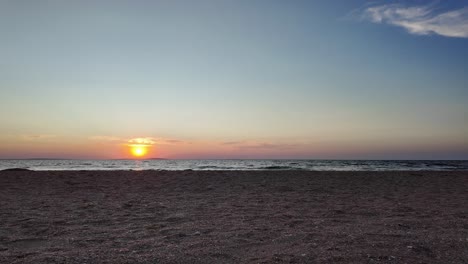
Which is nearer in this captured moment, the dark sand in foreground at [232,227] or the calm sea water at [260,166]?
the dark sand in foreground at [232,227]

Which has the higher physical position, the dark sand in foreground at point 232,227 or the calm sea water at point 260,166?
the calm sea water at point 260,166

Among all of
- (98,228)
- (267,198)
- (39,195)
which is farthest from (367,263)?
(39,195)

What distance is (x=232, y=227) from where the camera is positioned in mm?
7992

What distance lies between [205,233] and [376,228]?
11.9ft

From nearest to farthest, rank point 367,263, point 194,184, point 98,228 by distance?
point 367,263
point 98,228
point 194,184

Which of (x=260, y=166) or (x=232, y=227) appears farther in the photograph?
(x=260, y=166)

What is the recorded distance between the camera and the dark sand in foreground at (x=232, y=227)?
236 inches

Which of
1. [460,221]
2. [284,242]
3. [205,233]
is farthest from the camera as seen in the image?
[460,221]

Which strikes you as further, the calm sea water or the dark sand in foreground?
the calm sea water

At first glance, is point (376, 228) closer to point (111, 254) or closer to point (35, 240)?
point (111, 254)

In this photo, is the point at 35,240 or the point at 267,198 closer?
the point at 35,240

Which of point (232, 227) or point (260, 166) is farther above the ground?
point (260, 166)

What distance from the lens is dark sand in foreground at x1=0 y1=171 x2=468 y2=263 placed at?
6.00m

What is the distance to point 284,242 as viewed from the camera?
6.75 m
